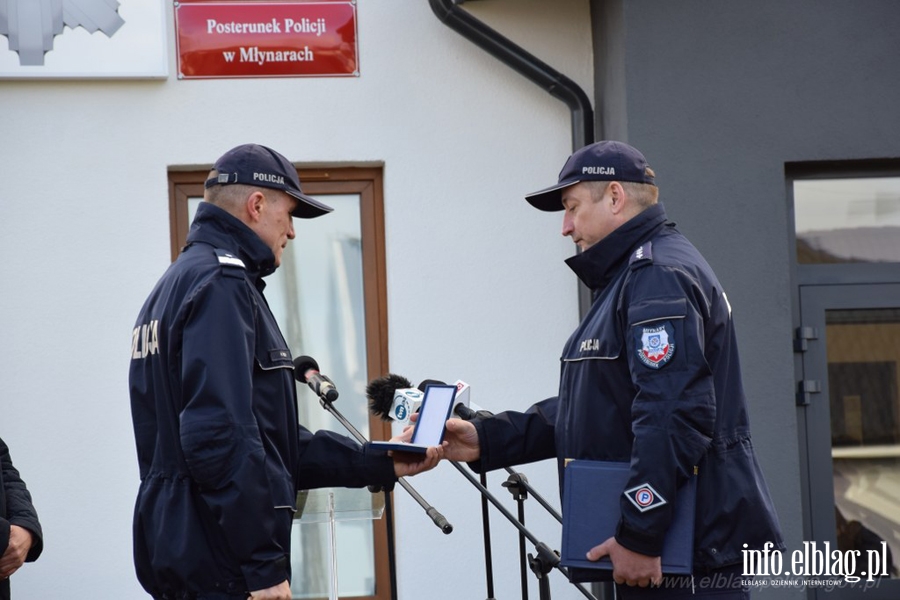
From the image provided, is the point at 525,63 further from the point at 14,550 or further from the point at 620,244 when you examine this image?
the point at 14,550

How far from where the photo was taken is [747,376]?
597 cm

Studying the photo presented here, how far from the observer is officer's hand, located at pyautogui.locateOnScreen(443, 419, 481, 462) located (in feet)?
15.2

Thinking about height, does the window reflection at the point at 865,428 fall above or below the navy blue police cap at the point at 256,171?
below

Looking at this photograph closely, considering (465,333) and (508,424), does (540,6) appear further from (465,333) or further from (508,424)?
(508,424)

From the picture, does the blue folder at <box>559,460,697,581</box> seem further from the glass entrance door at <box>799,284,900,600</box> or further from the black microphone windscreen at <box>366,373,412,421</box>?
the glass entrance door at <box>799,284,900,600</box>

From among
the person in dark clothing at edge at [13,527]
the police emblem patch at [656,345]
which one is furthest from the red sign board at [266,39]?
the police emblem patch at [656,345]

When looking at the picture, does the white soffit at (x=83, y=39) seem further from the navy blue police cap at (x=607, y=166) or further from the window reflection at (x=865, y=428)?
the window reflection at (x=865, y=428)

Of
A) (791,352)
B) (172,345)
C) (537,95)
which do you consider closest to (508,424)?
(172,345)

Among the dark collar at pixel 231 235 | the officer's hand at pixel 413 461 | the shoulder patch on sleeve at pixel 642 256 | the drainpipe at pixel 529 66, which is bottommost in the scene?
the officer's hand at pixel 413 461

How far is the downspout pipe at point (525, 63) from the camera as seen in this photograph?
641cm

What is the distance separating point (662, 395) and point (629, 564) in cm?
54

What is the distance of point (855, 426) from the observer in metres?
6.29

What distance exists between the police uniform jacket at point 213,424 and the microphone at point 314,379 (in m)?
0.23

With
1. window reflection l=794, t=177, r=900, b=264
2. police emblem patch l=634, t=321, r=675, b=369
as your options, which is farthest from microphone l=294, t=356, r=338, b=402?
window reflection l=794, t=177, r=900, b=264
